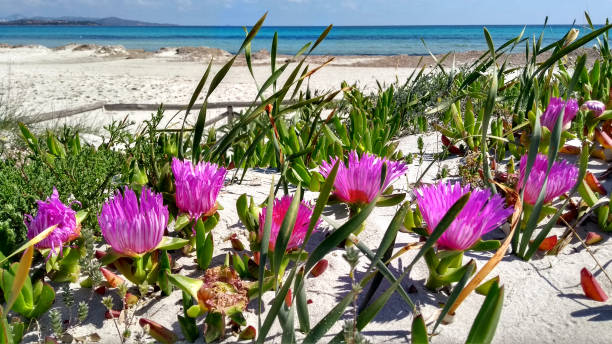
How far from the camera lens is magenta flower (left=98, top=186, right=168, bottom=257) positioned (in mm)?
1086

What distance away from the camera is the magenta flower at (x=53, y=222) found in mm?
1218

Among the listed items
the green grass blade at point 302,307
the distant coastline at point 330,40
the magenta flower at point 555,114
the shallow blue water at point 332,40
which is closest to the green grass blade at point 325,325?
the green grass blade at point 302,307

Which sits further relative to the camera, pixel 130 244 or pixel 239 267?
pixel 239 267

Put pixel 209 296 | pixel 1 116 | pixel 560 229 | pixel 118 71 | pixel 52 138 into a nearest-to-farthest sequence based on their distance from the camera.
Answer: pixel 209 296, pixel 560 229, pixel 52 138, pixel 1 116, pixel 118 71

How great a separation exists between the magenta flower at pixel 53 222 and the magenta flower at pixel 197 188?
0.91 feet

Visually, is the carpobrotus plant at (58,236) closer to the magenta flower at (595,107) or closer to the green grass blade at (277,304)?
the green grass blade at (277,304)

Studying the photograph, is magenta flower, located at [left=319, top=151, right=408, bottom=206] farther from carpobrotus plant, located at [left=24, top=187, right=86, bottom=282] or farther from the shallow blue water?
the shallow blue water

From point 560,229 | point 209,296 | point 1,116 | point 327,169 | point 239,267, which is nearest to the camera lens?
point 209,296

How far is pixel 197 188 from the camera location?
4.18ft

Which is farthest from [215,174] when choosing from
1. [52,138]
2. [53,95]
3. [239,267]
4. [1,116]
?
[53,95]

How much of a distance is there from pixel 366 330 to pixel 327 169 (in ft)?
1.54

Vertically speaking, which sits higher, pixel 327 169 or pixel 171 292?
pixel 327 169

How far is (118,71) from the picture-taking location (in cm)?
1366

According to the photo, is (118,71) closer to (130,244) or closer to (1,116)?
(1,116)
